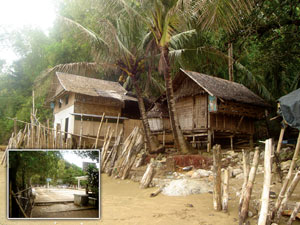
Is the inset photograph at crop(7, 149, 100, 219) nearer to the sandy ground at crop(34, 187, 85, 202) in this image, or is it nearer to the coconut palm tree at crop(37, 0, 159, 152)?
the sandy ground at crop(34, 187, 85, 202)

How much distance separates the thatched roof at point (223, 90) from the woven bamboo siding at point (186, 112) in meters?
1.15

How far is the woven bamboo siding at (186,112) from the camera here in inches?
523

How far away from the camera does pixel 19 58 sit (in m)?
27.5

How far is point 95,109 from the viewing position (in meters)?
14.8

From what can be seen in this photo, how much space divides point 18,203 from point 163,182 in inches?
205

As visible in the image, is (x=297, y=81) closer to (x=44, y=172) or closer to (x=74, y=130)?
(x=74, y=130)

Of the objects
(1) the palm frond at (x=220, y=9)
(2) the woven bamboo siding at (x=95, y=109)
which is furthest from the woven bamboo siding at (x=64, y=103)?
(1) the palm frond at (x=220, y=9)

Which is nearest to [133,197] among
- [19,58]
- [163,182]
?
[163,182]

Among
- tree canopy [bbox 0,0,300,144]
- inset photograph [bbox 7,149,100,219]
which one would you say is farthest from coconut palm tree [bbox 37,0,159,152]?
inset photograph [bbox 7,149,100,219]

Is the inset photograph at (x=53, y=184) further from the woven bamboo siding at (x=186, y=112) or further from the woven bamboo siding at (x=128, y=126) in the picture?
the woven bamboo siding at (x=128, y=126)

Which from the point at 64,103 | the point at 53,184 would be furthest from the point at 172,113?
the point at 53,184

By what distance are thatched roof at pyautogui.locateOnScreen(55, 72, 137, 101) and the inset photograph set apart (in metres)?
11.7

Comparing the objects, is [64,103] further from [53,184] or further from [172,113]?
[53,184]

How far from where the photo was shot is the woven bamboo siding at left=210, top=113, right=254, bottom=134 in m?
12.6
